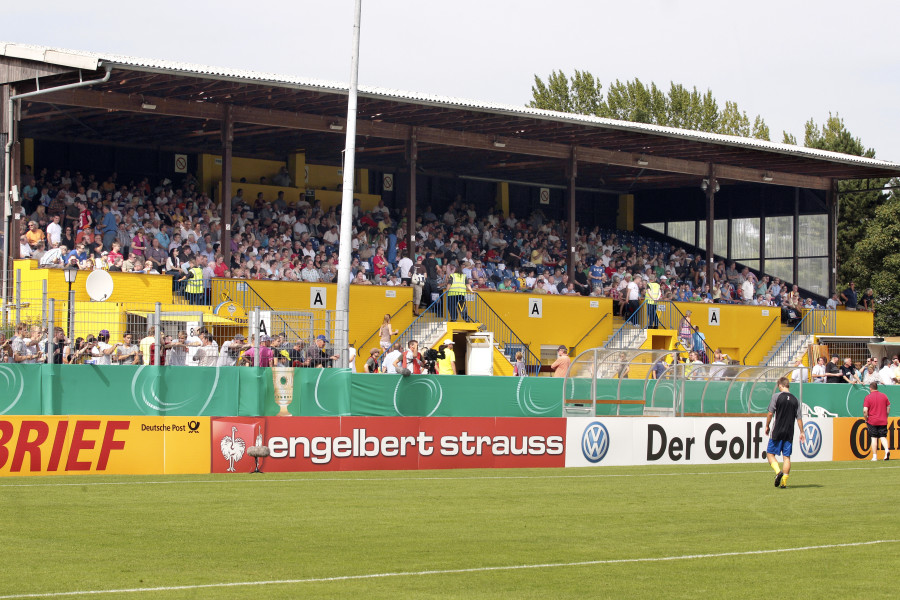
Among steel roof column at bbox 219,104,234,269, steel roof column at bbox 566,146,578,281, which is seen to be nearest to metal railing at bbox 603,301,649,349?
steel roof column at bbox 566,146,578,281

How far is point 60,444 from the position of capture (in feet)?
63.0

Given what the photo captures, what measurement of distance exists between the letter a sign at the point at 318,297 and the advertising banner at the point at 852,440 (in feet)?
43.0

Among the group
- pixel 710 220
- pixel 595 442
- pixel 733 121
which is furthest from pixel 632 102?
pixel 595 442

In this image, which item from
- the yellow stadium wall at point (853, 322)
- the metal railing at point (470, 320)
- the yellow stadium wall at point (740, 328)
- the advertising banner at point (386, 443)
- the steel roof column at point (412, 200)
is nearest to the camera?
the advertising banner at point (386, 443)

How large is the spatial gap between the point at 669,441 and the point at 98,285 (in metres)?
11.8

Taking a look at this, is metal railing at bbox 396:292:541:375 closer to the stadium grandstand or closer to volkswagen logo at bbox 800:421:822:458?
the stadium grandstand

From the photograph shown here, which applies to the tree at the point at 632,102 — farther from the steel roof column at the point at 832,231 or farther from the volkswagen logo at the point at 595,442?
the volkswagen logo at the point at 595,442

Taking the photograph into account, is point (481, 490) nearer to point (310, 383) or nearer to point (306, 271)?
point (310, 383)

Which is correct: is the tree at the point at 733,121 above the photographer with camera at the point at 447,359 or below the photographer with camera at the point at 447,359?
above

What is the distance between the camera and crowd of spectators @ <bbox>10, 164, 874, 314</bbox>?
30.4 metres

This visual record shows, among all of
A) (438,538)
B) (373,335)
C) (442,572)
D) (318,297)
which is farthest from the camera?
(373,335)

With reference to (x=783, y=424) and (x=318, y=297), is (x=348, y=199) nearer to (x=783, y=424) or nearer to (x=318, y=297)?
(x=318, y=297)

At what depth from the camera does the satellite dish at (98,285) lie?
23.7 m

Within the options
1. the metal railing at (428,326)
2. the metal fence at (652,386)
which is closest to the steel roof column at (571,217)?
the metal railing at (428,326)
